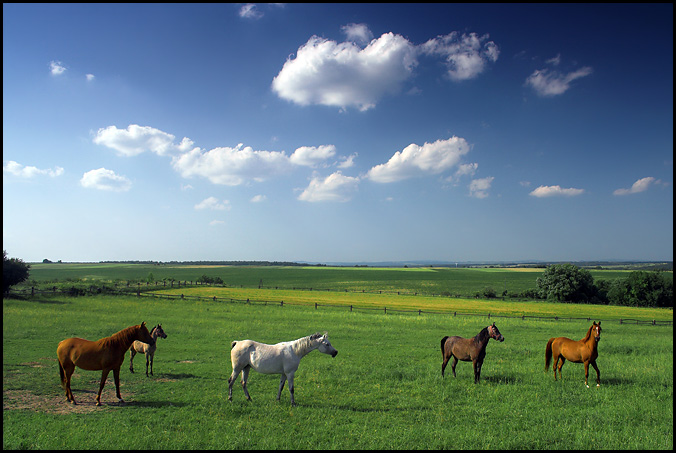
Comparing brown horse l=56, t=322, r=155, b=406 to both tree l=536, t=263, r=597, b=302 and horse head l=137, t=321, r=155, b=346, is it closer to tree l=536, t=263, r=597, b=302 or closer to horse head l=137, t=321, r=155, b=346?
horse head l=137, t=321, r=155, b=346

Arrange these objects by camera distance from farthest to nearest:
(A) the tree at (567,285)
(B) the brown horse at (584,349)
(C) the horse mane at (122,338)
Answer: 1. (A) the tree at (567,285)
2. (B) the brown horse at (584,349)
3. (C) the horse mane at (122,338)

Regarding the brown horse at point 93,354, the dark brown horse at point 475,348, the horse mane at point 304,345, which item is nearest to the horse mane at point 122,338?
the brown horse at point 93,354

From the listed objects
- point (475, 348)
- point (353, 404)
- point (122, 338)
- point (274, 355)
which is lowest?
point (353, 404)

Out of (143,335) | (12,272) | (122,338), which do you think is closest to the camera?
(122,338)

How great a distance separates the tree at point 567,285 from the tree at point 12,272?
78621mm

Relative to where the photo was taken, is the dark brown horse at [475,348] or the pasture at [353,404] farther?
the dark brown horse at [475,348]

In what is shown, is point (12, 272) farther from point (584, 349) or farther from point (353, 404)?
point (584, 349)

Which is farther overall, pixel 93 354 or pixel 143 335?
pixel 143 335

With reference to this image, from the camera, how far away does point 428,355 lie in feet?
64.2

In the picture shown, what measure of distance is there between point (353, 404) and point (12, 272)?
5529cm

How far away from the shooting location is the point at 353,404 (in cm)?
1144

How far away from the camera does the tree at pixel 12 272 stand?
1807 inches

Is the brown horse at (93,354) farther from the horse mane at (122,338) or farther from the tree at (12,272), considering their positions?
the tree at (12,272)

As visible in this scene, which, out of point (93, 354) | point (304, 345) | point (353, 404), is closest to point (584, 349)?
point (353, 404)
